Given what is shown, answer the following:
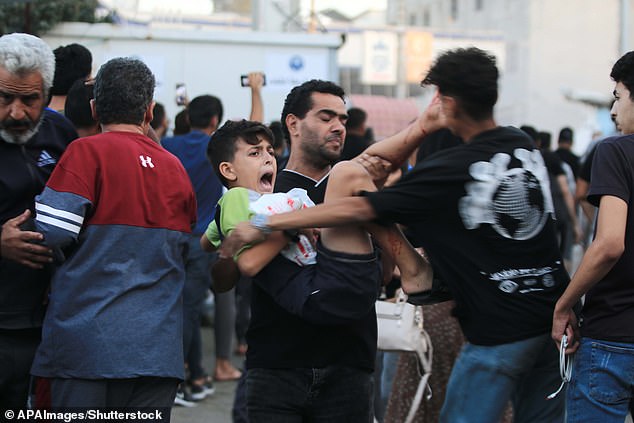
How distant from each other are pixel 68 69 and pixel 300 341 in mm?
2043

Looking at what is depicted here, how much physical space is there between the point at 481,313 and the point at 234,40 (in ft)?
23.2

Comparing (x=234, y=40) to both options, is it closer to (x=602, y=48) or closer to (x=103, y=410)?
(x=103, y=410)

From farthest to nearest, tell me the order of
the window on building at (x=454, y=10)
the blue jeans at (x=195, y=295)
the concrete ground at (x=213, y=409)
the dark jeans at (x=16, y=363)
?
the window on building at (x=454, y=10) → the blue jeans at (x=195, y=295) → the concrete ground at (x=213, y=409) → the dark jeans at (x=16, y=363)

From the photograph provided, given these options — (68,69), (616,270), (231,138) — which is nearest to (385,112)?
(68,69)

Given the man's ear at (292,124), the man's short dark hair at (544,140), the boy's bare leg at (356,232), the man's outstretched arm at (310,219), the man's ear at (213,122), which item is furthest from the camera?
the man's short dark hair at (544,140)

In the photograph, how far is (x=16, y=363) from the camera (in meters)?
3.72

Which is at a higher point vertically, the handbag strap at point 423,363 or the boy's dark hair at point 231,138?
the boy's dark hair at point 231,138

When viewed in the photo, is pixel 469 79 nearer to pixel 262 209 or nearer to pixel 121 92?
pixel 262 209

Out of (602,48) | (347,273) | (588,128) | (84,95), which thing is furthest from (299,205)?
(602,48)

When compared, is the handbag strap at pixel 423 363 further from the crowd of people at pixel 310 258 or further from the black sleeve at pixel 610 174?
the black sleeve at pixel 610 174

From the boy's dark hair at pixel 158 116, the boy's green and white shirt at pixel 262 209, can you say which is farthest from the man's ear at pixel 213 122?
the boy's green and white shirt at pixel 262 209

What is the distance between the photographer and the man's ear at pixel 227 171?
3.85m

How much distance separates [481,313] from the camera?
134 inches

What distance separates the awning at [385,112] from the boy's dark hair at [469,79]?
22350 mm
